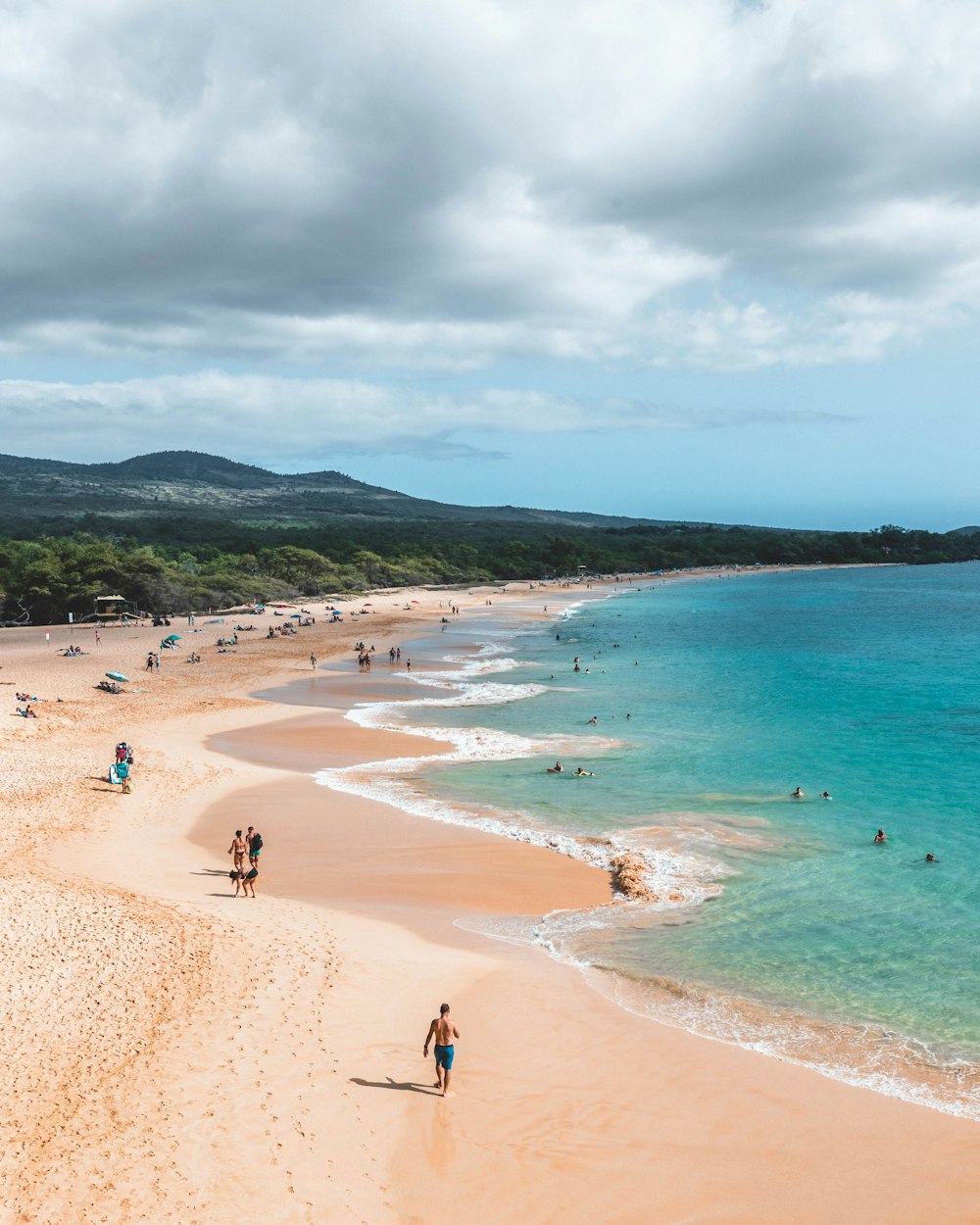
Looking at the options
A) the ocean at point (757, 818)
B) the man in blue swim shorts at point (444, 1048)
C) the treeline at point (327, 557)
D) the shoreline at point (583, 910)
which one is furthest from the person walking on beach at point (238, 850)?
the treeline at point (327, 557)

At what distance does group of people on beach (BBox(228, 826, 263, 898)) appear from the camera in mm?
18438


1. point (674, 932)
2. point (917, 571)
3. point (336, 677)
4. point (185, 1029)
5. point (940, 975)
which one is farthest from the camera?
point (917, 571)

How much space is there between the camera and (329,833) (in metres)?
23.0

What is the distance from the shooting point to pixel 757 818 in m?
25.2

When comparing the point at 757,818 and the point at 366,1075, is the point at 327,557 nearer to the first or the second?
the point at 757,818

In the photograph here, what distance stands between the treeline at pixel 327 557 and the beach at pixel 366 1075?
55.8 meters

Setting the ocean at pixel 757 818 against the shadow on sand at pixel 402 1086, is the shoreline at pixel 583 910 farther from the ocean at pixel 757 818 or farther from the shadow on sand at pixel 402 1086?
the shadow on sand at pixel 402 1086

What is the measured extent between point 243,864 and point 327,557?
97.6 m

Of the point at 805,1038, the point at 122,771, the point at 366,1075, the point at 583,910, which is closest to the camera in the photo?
the point at 366,1075

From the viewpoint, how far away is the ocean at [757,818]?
14500 mm

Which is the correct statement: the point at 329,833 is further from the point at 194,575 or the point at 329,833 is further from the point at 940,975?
the point at 194,575

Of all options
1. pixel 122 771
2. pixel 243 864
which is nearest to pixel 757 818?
pixel 243 864

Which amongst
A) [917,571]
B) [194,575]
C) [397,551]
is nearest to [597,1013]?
[194,575]

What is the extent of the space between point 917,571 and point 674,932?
159485 millimetres
